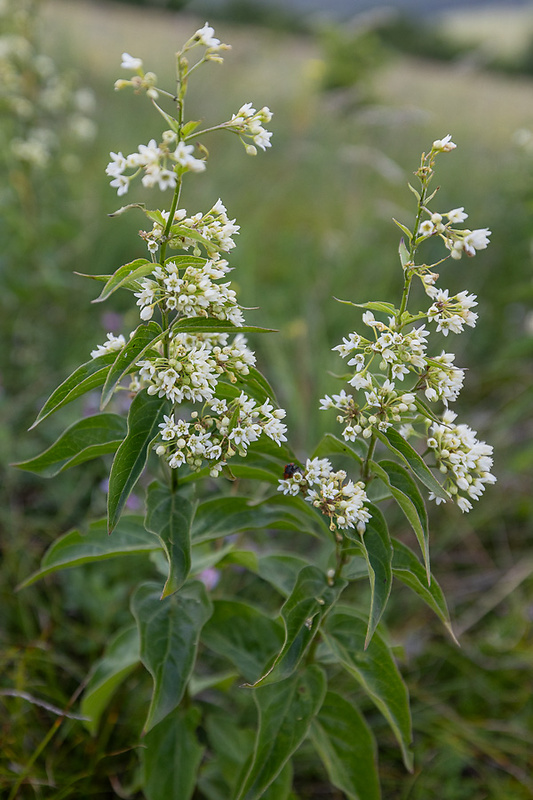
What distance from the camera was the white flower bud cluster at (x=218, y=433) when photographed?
4.26 ft

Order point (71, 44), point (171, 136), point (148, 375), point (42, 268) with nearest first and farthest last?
point (171, 136) → point (148, 375) → point (42, 268) → point (71, 44)

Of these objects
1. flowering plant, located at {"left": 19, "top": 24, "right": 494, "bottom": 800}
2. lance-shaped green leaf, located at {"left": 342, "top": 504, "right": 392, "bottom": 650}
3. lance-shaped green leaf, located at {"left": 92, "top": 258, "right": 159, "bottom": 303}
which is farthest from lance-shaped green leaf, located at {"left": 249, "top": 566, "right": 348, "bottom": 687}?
lance-shaped green leaf, located at {"left": 92, "top": 258, "right": 159, "bottom": 303}

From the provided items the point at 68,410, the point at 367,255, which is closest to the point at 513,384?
the point at 367,255

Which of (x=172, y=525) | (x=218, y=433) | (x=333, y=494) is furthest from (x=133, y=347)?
(x=333, y=494)

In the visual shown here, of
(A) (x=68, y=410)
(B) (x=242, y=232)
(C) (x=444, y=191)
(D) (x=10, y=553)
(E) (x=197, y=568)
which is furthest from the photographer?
(C) (x=444, y=191)

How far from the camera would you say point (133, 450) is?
131 cm

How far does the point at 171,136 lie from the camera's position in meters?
1.17

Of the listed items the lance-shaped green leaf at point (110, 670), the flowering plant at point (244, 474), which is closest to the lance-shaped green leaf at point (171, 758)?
the flowering plant at point (244, 474)

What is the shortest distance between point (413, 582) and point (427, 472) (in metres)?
0.30

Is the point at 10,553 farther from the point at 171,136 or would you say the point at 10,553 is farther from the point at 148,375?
the point at 171,136

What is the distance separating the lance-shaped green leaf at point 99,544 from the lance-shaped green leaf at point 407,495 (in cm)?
60

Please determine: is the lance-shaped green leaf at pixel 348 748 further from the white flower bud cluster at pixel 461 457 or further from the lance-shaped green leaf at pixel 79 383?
the lance-shaped green leaf at pixel 79 383

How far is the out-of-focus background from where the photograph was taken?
227 centimetres

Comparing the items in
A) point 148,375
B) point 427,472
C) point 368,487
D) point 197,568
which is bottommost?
point 197,568
